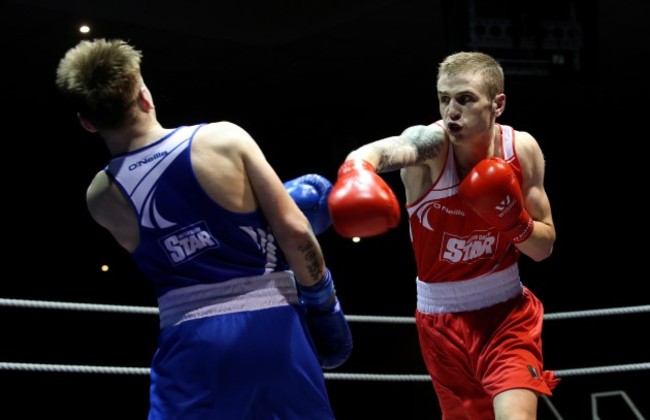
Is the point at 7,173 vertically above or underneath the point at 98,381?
above

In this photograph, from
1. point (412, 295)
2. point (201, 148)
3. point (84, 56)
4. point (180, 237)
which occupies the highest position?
point (84, 56)

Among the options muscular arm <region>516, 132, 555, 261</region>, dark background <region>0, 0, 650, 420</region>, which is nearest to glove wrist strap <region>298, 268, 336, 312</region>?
muscular arm <region>516, 132, 555, 261</region>

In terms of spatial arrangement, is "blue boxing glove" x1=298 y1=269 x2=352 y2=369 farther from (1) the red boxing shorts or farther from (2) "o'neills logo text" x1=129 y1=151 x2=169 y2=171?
(1) the red boxing shorts

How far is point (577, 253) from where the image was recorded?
358 inches

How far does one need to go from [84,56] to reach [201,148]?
0.94ft

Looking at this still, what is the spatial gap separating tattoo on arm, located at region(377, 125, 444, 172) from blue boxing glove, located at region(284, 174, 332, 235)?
309 millimetres

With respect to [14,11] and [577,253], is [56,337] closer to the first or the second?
[14,11]

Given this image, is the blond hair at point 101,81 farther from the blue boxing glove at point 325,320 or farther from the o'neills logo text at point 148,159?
the blue boxing glove at point 325,320

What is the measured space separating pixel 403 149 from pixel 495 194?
27 centimetres

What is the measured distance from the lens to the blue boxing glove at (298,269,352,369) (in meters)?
1.92

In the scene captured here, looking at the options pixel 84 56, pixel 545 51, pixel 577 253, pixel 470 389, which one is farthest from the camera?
pixel 577 253

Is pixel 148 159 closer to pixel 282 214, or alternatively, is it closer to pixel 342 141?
pixel 282 214

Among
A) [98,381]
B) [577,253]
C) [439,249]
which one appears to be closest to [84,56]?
[439,249]

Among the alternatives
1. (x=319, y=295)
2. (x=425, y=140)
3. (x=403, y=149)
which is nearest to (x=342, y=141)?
(x=425, y=140)
